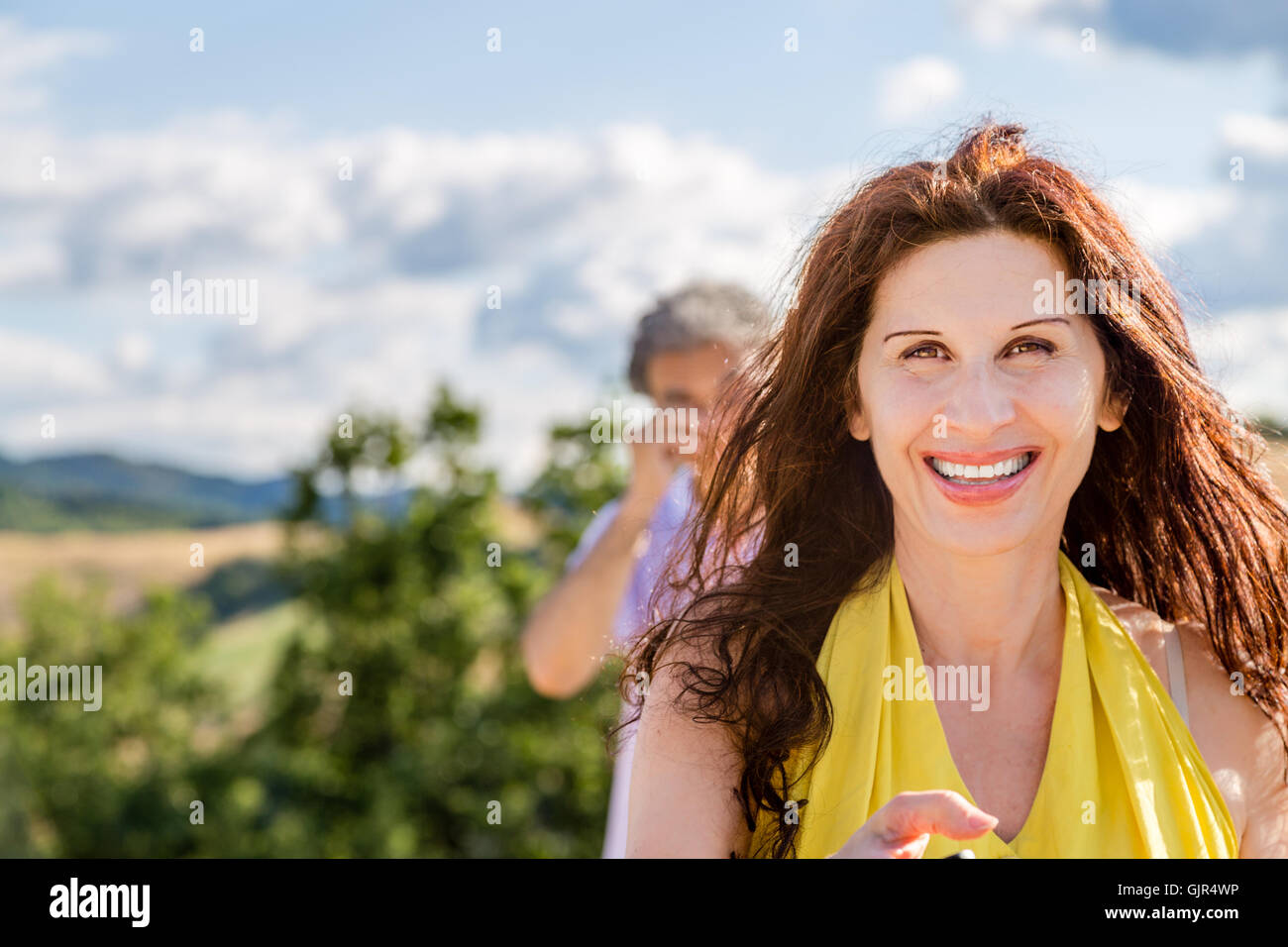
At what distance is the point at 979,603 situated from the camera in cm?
226

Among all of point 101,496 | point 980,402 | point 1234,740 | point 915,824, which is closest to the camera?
point 915,824

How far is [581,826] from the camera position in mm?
7863

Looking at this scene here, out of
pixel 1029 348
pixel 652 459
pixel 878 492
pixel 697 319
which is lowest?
pixel 878 492

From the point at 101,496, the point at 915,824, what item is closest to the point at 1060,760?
the point at 915,824

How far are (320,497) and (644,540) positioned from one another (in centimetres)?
516

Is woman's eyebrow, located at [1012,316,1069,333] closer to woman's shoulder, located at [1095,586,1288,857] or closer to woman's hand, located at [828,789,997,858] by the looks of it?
woman's shoulder, located at [1095,586,1288,857]

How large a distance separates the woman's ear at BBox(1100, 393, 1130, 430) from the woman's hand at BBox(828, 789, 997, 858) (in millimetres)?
934

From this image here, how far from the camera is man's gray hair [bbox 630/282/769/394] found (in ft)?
11.3

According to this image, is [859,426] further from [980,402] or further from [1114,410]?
[1114,410]

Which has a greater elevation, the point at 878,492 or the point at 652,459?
the point at 652,459

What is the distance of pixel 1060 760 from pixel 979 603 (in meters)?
0.31

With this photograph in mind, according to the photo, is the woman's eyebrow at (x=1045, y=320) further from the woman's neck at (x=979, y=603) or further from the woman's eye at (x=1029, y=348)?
the woman's neck at (x=979, y=603)

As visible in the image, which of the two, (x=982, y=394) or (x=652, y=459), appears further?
(x=652, y=459)
